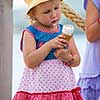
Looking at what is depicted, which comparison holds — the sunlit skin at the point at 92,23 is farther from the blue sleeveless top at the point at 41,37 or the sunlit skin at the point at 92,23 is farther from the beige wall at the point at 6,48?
the beige wall at the point at 6,48

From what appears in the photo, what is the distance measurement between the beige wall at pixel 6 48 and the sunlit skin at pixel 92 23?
424 mm

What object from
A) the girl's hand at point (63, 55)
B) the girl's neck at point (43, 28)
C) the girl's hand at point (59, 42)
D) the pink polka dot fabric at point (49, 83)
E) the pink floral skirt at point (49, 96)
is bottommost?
the pink floral skirt at point (49, 96)

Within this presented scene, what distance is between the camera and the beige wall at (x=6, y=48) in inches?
56.2

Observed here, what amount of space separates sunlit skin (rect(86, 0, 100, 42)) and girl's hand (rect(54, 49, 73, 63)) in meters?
0.11

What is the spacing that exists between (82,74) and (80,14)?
11.2 inches

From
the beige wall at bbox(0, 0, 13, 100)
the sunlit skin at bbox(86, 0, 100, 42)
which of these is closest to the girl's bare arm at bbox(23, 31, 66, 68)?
the sunlit skin at bbox(86, 0, 100, 42)

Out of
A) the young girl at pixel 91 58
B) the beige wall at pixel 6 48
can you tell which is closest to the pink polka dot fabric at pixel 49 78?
the young girl at pixel 91 58

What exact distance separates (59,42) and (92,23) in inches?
5.8

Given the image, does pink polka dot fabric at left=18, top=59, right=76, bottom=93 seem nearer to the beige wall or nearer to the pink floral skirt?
the pink floral skirt

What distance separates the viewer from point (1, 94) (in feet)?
4.77

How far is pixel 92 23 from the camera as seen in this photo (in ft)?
3.61

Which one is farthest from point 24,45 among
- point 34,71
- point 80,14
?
point 80,14

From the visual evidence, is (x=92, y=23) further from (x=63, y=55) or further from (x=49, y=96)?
(x=49, y=96)

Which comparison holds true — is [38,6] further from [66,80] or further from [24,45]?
[66,80]
